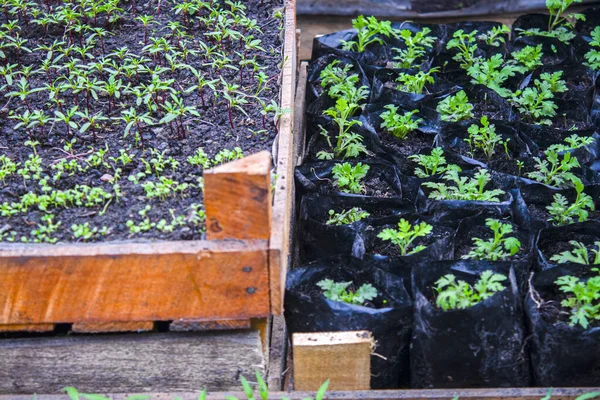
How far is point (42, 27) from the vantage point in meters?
4.21

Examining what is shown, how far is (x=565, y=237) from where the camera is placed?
10.0 feet

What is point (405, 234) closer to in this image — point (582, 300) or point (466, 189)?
point (466, 189)

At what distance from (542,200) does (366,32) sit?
1.77 meters

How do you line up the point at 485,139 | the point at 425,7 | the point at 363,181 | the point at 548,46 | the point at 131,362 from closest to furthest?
1. the point at 131,362
2. the point at 363,181
3. the point at 485,139
4. the point at 548,46
5. the point at 425,7

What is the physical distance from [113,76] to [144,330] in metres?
1.44

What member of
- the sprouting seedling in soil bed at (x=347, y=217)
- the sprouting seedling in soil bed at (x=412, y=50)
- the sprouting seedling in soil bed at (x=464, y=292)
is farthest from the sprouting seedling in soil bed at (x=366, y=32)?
the sprouting seedling in soil bed at (x=464, y=292)

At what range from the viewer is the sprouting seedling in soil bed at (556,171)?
334cm

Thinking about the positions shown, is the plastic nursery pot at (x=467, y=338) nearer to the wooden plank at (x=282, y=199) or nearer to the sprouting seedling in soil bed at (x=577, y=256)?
the sprouting seedling in soil bed at (x=577, y=256)

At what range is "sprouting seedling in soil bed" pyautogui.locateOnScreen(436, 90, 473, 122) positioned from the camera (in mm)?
3822

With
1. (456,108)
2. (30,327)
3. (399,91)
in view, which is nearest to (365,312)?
(30,327)

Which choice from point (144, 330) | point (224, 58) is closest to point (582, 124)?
point (224, 58)

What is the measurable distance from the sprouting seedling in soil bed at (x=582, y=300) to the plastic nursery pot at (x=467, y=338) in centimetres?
18

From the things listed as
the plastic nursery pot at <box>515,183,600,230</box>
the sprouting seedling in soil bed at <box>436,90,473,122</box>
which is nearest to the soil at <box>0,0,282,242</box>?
the sprouting seedling in soil bed at <box>436,90,473,122</box>

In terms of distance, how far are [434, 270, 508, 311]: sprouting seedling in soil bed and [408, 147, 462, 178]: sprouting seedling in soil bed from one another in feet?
2.97
